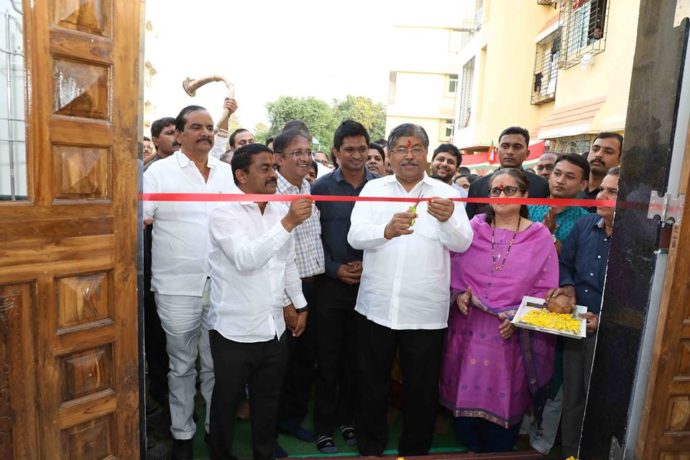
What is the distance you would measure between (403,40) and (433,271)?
3464 centimetres

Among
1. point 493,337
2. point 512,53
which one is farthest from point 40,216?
point 512,53

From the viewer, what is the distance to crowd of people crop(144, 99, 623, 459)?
274 centimetres

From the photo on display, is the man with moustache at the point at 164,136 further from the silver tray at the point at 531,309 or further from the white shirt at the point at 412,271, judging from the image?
the silver tray at the point at 531,309

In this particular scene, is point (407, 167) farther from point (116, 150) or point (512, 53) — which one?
point (512, 53)

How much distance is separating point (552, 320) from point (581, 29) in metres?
11.1

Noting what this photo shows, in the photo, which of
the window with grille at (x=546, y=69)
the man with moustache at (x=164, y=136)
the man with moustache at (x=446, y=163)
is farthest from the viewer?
the window with grille at (x=546, y=69)

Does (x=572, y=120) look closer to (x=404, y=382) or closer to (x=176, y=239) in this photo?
(x=404, y=382)

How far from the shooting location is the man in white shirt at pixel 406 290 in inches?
115

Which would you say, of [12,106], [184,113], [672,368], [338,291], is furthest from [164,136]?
[672,368]

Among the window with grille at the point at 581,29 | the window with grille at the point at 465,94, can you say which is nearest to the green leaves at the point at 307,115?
the window with grille at the point at 465,94

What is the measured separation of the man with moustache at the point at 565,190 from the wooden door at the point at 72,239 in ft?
9.11

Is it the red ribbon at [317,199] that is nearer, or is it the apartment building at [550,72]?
the red ribbon at [317,199]

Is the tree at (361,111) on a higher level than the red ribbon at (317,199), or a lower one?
higher

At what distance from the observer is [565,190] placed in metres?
3.55
